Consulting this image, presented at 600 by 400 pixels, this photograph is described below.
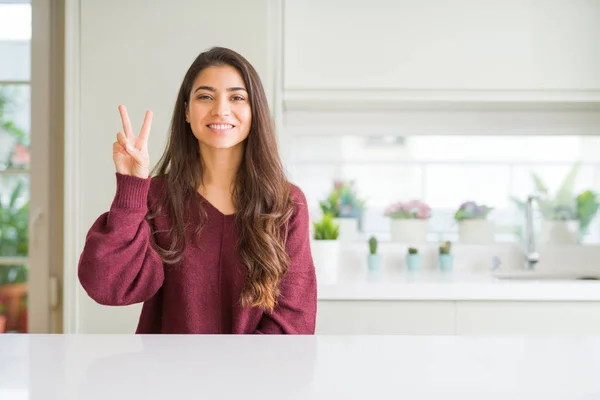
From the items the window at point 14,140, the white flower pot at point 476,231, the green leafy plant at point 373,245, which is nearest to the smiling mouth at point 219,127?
the green leafy plant at point 373,245

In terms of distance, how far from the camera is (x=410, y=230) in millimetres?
2967

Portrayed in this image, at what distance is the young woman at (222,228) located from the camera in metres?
1.33

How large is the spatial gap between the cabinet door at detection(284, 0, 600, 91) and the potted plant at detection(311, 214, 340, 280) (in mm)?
578

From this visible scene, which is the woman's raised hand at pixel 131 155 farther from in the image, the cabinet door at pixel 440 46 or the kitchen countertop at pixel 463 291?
the cabinet door at pixel 440 46

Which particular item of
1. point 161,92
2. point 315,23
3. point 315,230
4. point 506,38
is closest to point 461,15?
point 506,38

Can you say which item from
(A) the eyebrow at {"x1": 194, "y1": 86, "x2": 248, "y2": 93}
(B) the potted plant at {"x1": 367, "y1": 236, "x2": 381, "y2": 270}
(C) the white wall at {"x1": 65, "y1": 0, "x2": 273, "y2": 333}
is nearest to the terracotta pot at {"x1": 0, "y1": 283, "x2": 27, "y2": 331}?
(C) the white wall at {"x1": 65, "y1": 0, "x2": 273, "y2": 333}

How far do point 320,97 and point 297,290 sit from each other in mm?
1268

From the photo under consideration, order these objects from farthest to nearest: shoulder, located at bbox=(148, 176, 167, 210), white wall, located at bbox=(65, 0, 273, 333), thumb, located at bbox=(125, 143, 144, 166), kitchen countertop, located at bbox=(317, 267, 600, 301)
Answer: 1. white wall, located at bbox=(65, 0, 273, 333)
2. kitchen countertop, located at bbox=(317, 267, 600, 301)
3. shoulder, located at bbox=(148, 176, 167, 210)
4. thumb, located at bbox=(125, 143, 144, 166)

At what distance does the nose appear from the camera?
132 centimetres

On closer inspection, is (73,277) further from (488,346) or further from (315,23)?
(488,346)

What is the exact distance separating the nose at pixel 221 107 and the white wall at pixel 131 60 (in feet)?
3.56

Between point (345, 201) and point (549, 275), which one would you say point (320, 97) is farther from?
point (549, 275)

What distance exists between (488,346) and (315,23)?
1.96 metres

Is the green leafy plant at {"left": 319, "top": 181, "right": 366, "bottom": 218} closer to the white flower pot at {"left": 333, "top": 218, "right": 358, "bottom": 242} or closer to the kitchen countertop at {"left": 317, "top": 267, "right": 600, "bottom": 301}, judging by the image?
the white flower pot at {"left": 333, "top": 218, "right": 358, "bottom": 242}
